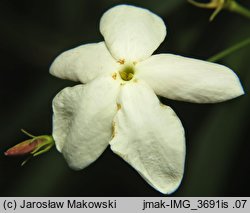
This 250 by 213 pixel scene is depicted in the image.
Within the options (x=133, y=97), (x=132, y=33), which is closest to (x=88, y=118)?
(x=133, y=97)

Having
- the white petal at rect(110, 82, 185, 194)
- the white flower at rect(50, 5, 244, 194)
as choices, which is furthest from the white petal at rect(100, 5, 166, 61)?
the white petal at rect(110, 82, 185, 194)

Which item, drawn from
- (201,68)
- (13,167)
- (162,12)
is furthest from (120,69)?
(13,167)

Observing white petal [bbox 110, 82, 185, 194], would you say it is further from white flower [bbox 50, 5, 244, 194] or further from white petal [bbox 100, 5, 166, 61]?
white petal [bbox 100, 5, 166, 61]

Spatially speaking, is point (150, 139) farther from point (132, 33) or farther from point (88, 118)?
point (132, 33)

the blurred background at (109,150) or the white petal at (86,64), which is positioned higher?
the white petal at (86,64)

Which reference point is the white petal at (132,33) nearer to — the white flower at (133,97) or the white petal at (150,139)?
the white flower at (133,97)

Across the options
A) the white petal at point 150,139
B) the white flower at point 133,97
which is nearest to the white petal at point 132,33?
the white flower at point 133,97
